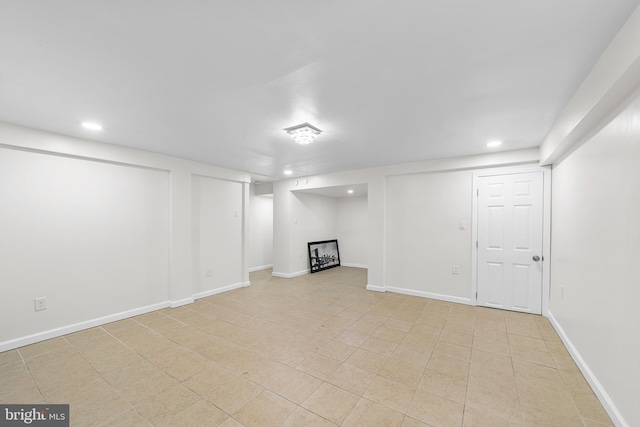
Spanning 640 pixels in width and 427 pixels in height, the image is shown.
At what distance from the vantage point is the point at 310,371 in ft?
7.61

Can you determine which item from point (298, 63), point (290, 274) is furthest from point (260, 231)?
point (298, 63)

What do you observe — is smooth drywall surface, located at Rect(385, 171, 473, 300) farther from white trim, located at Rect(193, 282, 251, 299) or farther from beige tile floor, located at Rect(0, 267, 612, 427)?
white trim, located at Rect(193, 282, 251, 299)

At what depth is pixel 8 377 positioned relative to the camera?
7.24ft

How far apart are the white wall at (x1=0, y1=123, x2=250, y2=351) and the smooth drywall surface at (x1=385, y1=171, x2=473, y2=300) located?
3.36 metres

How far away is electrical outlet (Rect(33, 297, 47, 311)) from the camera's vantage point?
2868 millimetres

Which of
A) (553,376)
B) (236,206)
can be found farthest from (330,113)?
(236,206)

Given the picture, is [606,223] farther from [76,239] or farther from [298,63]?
[76,239]

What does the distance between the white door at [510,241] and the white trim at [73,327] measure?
5.10 metres

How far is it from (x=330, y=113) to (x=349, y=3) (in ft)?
3.97

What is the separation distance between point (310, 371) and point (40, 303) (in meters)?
3.18

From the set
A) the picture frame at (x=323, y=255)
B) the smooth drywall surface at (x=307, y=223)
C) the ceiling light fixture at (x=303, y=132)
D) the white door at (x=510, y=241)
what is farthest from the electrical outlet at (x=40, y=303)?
the white door at (x=510, y=241)

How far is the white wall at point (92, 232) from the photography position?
9.04 feet

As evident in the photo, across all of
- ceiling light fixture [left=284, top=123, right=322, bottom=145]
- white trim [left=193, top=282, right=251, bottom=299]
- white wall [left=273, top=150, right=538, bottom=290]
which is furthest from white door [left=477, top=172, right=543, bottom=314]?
white trim [left=193, top=282, right=251, bottom=299]

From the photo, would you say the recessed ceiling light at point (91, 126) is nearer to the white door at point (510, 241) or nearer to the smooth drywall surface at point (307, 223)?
the smooth drywall surface at point (307, 223)
